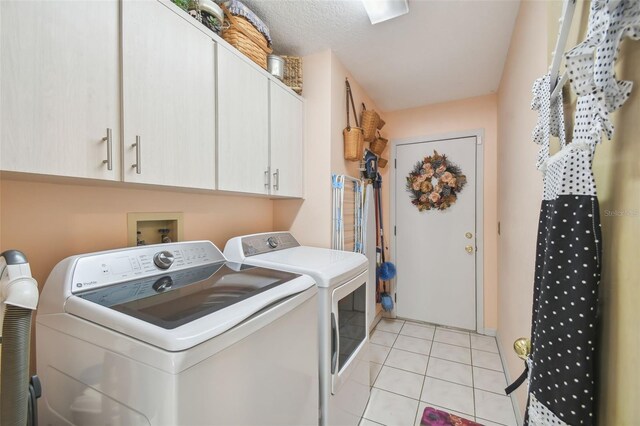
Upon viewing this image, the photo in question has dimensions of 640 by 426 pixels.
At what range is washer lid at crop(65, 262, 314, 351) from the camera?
2.10 ft

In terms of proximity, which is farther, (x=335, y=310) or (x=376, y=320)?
(x=376, y=320)

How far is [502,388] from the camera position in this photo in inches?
78.0

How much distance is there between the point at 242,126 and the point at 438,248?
2551mm

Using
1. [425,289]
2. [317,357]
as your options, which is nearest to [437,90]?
[425,289]

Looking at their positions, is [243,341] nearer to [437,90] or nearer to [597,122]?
[597,122]

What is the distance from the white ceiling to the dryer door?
167 centimetres

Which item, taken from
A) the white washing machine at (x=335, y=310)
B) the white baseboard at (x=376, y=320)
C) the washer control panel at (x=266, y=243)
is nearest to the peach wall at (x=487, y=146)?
the white baseboard at (x=376, y=320)

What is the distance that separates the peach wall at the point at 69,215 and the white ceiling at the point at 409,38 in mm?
1322

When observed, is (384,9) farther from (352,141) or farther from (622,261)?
(622,261)

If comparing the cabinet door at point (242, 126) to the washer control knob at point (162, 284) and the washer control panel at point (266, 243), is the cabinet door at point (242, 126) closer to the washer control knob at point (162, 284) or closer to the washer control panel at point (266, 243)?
the washer control panel at point (266, 243)

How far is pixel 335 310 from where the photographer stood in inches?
50.3

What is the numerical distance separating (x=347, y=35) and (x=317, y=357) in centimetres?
205

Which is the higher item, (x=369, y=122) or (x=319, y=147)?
(x=369, y=122)

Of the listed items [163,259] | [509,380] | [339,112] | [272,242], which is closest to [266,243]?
[272,242]
